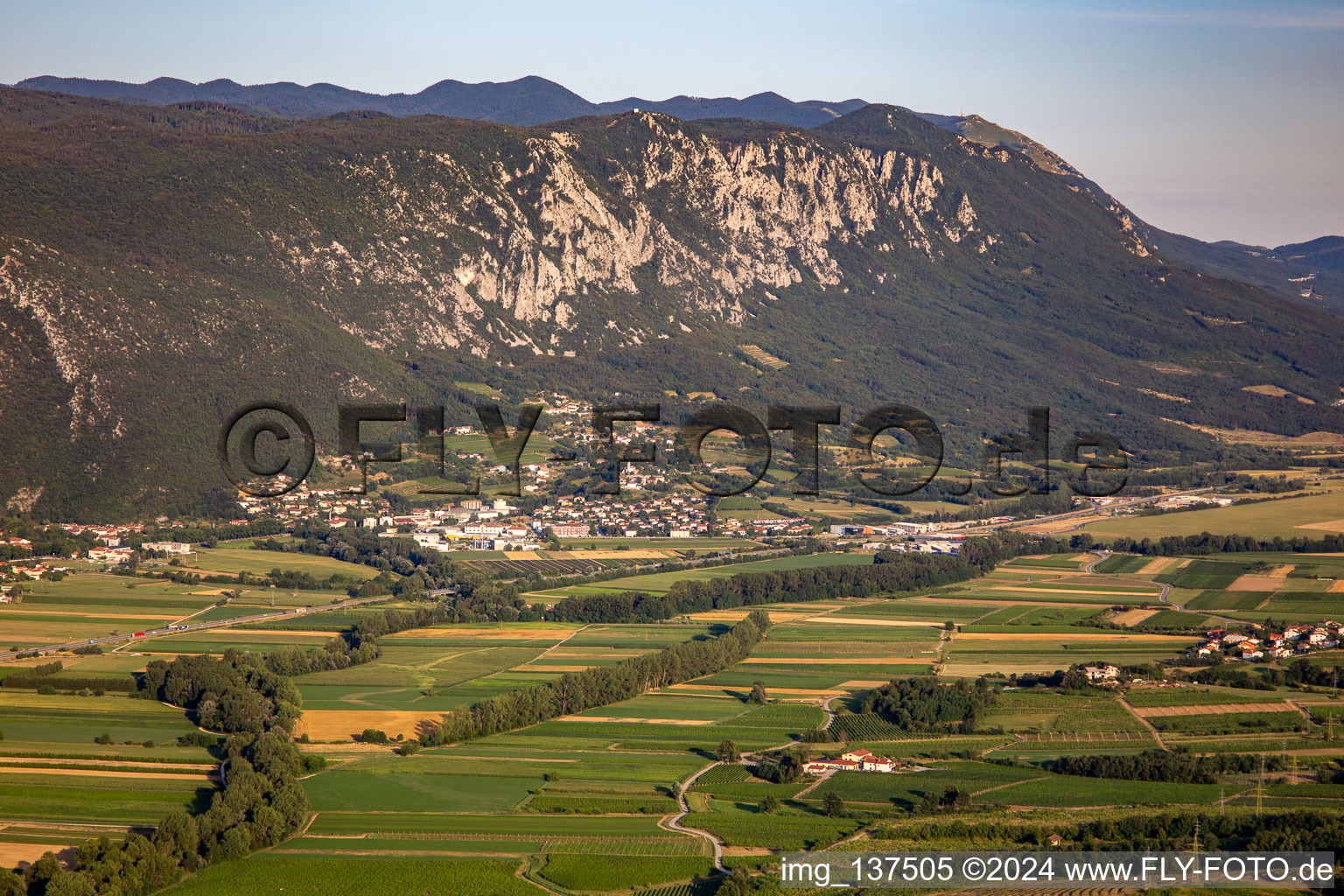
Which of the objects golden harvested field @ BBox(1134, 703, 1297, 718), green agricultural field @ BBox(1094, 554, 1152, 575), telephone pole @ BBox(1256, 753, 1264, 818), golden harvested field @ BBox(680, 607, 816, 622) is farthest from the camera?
green agricultural field @ BBox(1094, 554, 1152, 575)

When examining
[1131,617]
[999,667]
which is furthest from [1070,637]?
[999,667]

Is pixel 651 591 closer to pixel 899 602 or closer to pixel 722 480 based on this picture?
pixel 899 602

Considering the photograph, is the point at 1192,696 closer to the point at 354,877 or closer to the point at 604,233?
the point at 354,877

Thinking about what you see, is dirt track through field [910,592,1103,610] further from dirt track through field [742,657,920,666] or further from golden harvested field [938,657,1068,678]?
dirt track through field [742,657,920,666]

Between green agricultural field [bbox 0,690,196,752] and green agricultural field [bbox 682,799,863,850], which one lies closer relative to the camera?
green agricultural field [bbox 682,799,863,850]

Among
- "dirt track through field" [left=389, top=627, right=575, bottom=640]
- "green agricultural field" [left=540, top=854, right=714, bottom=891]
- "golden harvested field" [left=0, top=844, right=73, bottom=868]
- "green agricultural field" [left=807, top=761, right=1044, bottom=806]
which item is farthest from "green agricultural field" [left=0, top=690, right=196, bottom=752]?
"green agricultural field" [left=807, top=761, right=1044, bottom=806]

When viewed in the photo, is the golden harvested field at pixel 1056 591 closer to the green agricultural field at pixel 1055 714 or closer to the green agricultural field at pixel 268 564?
the green agricultural field at pixel 1055 714
